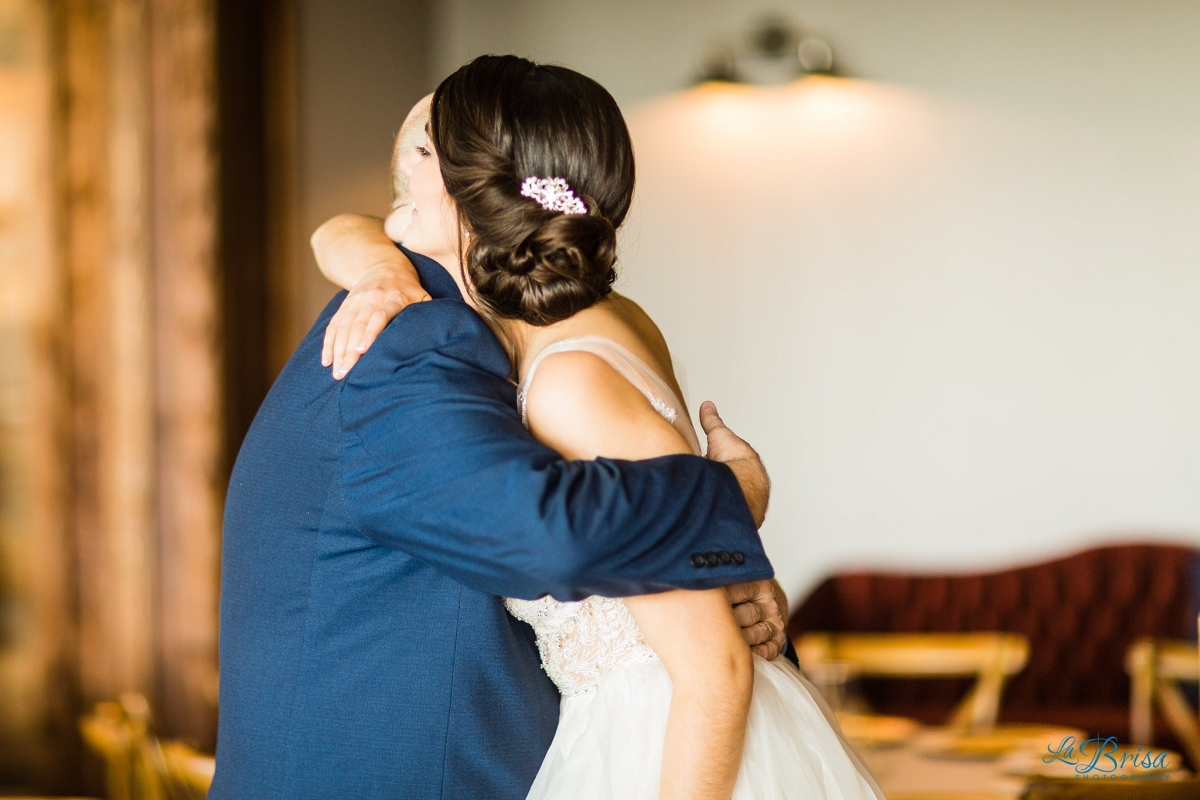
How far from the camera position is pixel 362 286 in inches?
52.3

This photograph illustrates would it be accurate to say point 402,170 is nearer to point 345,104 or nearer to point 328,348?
point 328,348

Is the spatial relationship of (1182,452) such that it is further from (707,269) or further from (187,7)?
(187,7)

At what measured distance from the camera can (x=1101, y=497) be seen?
4.98m

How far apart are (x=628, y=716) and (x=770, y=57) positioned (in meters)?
4.44

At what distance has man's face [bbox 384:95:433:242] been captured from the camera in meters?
1.48

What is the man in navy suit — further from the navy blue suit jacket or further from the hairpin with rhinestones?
the hairpin with rhinestones

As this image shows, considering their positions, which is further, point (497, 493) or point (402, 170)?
point (402, 170)

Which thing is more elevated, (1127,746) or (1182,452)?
(1182,452)

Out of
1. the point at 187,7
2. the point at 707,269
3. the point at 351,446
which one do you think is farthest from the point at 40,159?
the point at 707,269

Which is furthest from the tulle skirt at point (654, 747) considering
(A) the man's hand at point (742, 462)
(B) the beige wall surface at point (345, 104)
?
(B) the beige wall surface at point (345, 104)

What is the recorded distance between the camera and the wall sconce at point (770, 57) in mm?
5070

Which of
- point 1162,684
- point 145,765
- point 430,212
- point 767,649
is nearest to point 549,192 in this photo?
point 430,212

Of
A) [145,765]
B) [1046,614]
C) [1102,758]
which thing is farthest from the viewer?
[1046,614]

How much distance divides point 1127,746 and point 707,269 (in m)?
2.80
